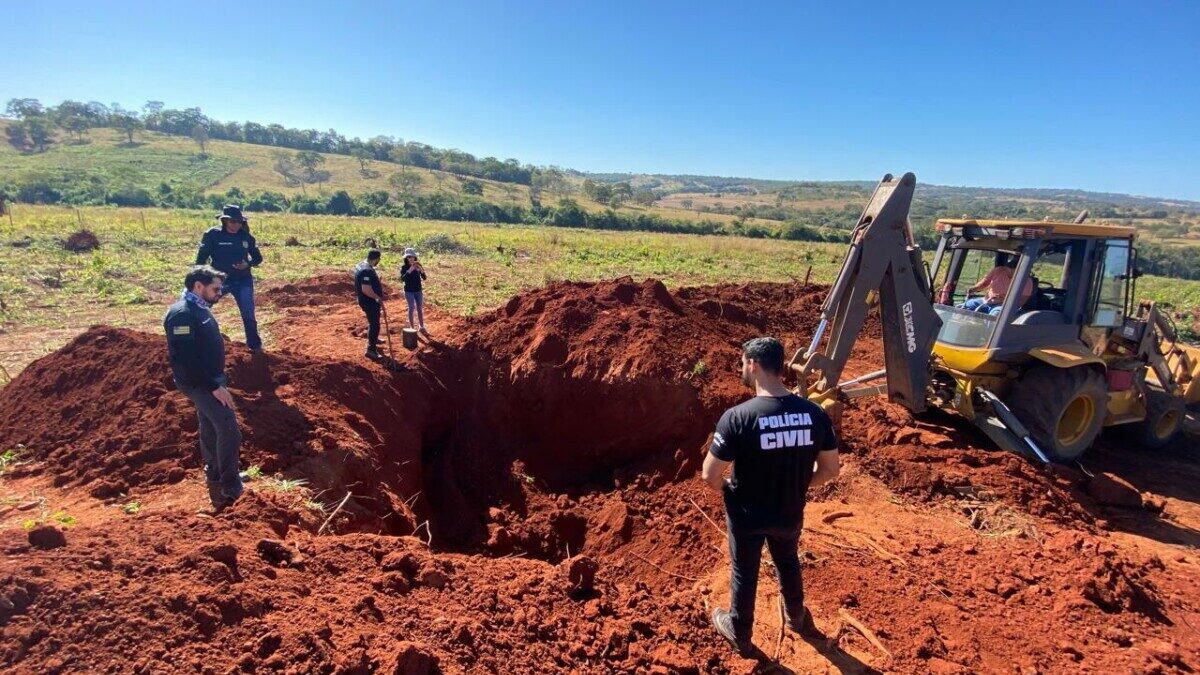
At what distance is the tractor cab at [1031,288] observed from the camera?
5.74 meters

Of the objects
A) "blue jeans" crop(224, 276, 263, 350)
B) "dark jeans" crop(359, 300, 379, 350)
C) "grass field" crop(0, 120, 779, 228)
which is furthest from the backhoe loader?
"grass field" crop(0, 120, 779, 228)

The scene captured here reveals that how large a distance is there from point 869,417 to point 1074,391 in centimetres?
193

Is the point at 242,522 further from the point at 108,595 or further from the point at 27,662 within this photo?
the point at 27,662

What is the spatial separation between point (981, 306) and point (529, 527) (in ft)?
17.8

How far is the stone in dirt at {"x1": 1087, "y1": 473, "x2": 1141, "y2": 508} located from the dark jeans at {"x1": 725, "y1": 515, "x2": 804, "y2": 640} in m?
4.49

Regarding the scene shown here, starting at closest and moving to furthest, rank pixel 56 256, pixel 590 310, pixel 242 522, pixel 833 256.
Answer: pixel 242 522, pixel 590 310, pixel 56 256, pixel 833 256

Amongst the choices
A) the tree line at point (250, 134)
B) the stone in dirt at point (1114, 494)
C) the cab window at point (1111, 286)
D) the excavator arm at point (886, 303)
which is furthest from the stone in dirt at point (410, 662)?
the tree line at point (250, 134)

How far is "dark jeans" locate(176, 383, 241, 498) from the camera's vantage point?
178 inches

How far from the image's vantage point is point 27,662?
8.50 feet

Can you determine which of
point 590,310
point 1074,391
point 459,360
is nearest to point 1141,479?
point 1074,391

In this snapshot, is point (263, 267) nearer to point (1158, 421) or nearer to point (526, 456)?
point (526, 456)

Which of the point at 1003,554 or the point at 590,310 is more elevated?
the point at 590,310

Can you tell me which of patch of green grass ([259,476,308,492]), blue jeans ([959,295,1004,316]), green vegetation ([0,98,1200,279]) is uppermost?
green vegetation ([0,98,1200,279])

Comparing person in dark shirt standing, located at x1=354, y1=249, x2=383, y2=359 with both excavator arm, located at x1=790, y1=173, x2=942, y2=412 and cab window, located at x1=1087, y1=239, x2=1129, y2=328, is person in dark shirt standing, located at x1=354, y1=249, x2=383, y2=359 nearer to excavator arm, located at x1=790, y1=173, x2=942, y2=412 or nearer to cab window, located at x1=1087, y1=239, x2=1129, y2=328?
excavator arm, located at x1=790, y1=173, x2=942, y2=412
